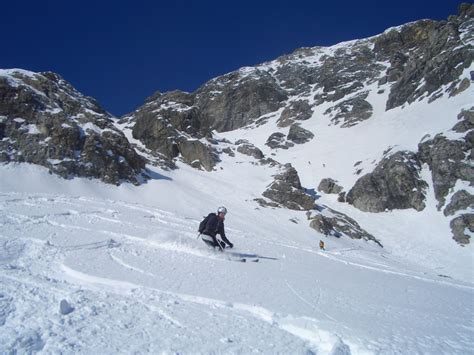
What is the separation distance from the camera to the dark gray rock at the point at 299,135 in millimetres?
80137

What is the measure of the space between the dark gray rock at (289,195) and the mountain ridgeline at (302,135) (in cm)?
13

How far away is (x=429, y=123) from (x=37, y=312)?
62.3m

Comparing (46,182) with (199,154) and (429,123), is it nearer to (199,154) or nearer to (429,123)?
(199,154)

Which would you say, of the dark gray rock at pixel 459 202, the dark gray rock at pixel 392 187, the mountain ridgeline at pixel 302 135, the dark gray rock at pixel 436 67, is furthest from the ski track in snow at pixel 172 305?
the dark gray rock at pixel 436 67

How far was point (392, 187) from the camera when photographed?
47.6 metres

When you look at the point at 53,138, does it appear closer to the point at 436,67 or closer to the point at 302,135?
the point at 302,135

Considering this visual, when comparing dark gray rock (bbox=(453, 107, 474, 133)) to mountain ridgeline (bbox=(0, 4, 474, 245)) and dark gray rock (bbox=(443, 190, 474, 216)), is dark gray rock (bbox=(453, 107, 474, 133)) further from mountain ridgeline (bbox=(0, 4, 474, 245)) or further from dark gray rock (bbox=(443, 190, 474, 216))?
dark gray rock (bbox=(443, 190, 474, 216))

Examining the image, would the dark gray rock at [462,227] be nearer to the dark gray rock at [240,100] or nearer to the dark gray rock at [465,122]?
the dark gray rock at [465,122]

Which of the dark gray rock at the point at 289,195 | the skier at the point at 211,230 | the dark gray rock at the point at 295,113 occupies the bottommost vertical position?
the skier at the point at 211,230

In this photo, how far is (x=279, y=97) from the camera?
120938 millimetres

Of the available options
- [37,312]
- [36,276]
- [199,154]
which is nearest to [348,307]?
[37,312]

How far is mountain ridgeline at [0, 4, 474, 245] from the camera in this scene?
35719 millimetres

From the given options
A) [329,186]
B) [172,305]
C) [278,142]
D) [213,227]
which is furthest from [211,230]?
[278,142]

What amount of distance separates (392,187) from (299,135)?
3612cm
